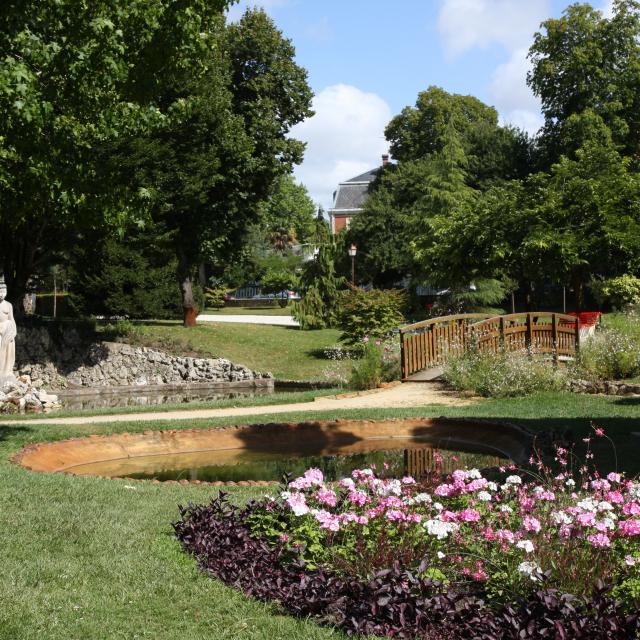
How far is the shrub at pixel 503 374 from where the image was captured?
1641 centimetres

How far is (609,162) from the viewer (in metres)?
28.7

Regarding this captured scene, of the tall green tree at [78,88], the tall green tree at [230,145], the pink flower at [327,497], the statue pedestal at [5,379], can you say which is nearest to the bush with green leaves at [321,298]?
the tall green tree at [230,145]

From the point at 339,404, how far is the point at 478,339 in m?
4.01

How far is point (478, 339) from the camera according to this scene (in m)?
18.6

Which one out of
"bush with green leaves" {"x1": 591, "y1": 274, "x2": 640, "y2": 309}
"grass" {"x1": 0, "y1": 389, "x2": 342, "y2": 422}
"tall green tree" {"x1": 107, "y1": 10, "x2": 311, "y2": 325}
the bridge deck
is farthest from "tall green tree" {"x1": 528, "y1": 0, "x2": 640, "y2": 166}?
"grass" {"x1": 0, "y1": 389, "x2": 342, "y2": 422}

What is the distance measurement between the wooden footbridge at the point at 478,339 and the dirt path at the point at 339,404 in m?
1.03

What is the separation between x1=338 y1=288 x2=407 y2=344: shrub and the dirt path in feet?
24.9

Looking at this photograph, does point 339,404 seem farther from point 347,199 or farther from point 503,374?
point 347,199

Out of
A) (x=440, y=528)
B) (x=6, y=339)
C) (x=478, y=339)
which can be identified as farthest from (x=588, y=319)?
(x=440, y=528)

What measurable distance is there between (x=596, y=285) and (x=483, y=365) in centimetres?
1969

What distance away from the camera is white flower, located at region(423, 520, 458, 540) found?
4.68 m

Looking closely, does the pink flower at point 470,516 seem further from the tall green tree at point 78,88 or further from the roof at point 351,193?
the roof at point 351,193

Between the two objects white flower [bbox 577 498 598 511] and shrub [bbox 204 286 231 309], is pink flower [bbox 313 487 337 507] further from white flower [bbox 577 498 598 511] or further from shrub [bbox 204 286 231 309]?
shrub [bbox 204 286 231 309]

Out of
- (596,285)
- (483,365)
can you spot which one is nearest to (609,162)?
(596,285)
